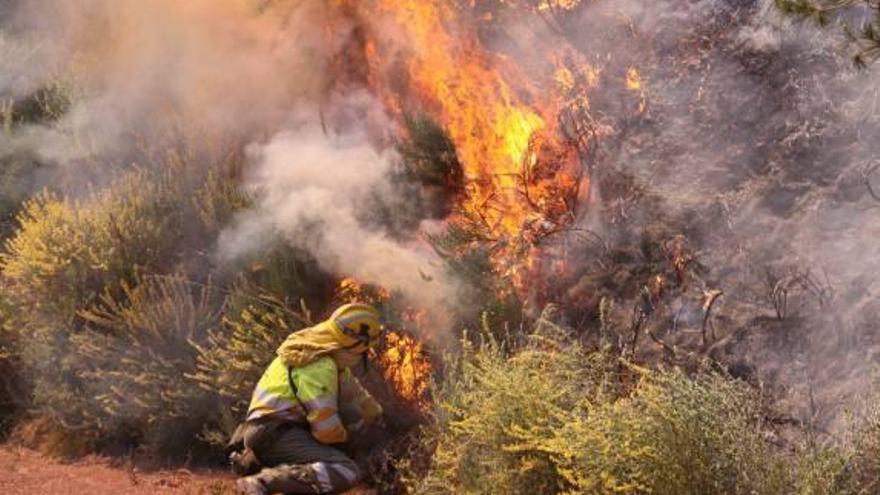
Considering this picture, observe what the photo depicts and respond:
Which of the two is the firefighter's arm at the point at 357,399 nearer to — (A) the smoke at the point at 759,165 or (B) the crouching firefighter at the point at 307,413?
(B) the crouching firefighter at the point at 307,413

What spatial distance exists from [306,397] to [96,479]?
→ 2468mm

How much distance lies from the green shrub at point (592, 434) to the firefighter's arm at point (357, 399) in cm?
51

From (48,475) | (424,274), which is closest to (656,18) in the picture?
(424,274)

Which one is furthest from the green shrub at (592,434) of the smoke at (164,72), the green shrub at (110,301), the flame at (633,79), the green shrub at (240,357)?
the smoke at (164,72)

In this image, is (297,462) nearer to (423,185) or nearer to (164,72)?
(423,185)

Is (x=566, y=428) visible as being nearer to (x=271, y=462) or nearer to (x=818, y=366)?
(x=818, y=366)

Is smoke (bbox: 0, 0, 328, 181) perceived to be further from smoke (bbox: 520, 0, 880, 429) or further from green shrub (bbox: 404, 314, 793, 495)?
green shrub (bbox: 404, 314, 793, 495)

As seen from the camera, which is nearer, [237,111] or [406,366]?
[406,366]

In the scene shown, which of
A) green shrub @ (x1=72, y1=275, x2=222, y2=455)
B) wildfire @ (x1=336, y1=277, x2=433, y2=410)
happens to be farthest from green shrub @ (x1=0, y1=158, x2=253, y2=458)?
wildfire @ (x1=336, y1=277, x2=433, y2=410)

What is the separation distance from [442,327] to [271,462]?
5.30ft

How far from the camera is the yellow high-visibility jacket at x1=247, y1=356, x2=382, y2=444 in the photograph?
228 inches

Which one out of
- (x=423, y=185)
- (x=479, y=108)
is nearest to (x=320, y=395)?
(x=423, y=185)

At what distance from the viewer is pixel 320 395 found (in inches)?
228

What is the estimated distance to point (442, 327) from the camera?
6918mm
